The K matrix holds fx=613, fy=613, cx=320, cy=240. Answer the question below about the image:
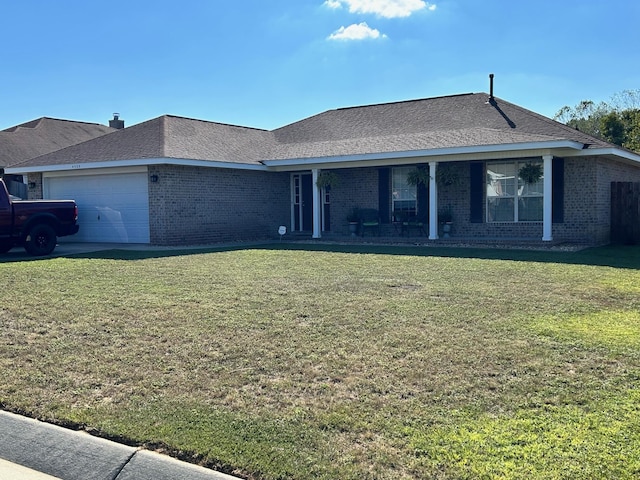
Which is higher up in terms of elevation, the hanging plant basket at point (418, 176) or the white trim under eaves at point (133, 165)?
the white trim under eaves at point (133, 165)

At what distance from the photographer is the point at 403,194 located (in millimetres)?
20625

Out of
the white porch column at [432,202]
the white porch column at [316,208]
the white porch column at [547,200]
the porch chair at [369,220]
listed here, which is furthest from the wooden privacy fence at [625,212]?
the white porch column at [316,208]

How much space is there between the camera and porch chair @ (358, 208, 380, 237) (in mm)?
20688

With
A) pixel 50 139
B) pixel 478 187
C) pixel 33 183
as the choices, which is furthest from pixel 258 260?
pixel 50 139

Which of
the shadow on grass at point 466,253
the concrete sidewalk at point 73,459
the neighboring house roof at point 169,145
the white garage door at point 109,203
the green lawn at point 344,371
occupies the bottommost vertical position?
the concrete sidewalk at point 73,459

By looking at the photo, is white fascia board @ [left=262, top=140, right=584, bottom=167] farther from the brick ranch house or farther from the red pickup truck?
the red pickup truck

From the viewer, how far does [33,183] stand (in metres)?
21.9

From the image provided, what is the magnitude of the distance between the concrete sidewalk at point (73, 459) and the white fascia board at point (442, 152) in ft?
47.4

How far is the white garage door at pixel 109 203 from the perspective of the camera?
19266 millimetres

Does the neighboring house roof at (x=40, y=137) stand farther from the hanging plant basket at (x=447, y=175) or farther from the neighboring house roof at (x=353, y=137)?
the hanging plant basket at (x=447, y=175)

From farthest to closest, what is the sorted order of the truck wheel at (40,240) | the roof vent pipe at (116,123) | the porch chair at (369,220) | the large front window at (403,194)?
the roof vent pipe at (116,123), the porch chair at (369,220), the large front window at (403,194), the truck wheel at (40,240)

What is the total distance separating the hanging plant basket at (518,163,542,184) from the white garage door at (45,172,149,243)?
37.5 ft

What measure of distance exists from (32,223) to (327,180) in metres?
9.30

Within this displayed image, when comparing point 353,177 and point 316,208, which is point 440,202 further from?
point 316,208
